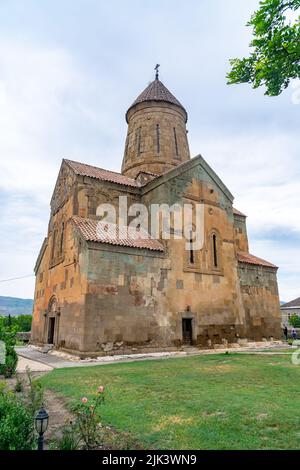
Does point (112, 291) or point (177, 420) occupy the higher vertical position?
point (112, 291)

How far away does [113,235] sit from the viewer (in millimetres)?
14406

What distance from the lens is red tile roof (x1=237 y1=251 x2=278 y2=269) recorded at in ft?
63.8

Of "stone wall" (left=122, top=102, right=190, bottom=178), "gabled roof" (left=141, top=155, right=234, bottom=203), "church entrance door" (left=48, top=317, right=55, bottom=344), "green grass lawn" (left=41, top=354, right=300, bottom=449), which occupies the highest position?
"stone wall" (left=122, top=102, right=190, bottom=178)

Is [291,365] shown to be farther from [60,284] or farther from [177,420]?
[60,284]

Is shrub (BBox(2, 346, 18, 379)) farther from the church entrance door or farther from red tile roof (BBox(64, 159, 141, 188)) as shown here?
red tile roof (BBox(64, 159, 141, 188))

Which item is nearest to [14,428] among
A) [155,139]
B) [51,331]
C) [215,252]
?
[51,331]

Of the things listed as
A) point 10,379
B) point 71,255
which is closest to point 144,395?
point 10,379

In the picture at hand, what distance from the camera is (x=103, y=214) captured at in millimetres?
16312

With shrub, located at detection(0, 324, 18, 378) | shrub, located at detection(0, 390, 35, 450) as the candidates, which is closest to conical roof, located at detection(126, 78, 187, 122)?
shrub, located at detection(0, 324, 18, 378)

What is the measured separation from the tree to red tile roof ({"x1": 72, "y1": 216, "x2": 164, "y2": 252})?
883cm

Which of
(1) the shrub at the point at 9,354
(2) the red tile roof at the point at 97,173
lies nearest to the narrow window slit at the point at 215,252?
(2) the red tile roof at the point at 97,173

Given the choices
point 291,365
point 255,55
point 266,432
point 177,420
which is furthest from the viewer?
point 291,365

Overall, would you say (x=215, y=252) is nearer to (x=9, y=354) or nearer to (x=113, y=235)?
(x=113, y=235)
